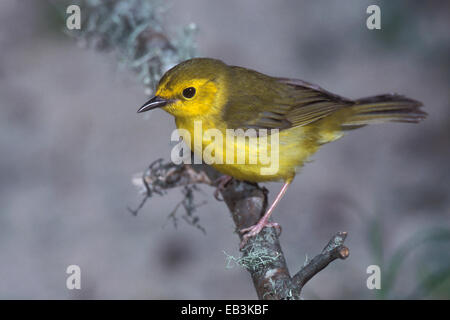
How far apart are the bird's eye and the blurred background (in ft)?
3.98

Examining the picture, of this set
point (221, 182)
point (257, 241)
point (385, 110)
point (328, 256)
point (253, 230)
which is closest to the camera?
point (328, 256)

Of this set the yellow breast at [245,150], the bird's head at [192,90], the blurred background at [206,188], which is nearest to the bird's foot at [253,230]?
the yellow breast at [245,150]

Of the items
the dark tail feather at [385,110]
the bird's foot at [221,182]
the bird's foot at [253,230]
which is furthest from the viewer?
the bird's foot at [221,182]

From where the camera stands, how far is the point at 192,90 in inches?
131

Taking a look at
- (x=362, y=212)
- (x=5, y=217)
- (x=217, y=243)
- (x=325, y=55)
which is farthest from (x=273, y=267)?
(x=325, y=55)

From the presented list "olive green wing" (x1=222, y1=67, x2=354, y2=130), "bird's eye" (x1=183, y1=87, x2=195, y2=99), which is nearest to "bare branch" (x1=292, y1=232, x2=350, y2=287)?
"olive green wing" (x1=222, y1=67, x2=354, y2=130)

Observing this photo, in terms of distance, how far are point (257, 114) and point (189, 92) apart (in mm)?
467

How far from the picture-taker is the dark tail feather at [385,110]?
3.38 metres

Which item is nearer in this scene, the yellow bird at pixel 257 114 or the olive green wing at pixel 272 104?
the yellow bird at pixel 257 114

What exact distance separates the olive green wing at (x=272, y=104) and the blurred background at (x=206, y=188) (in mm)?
1092

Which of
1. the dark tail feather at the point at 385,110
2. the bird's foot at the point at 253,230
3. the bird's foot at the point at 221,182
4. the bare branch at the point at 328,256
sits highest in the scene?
the dark tail feather at the point at 385,110

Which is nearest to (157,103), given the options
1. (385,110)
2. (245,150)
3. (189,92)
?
(189,92)

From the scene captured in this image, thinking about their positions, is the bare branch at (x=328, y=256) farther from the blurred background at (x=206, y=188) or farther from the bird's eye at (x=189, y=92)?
the blurred background at (x=206, y=188)

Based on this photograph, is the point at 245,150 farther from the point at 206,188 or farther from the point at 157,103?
the point at 206,188
